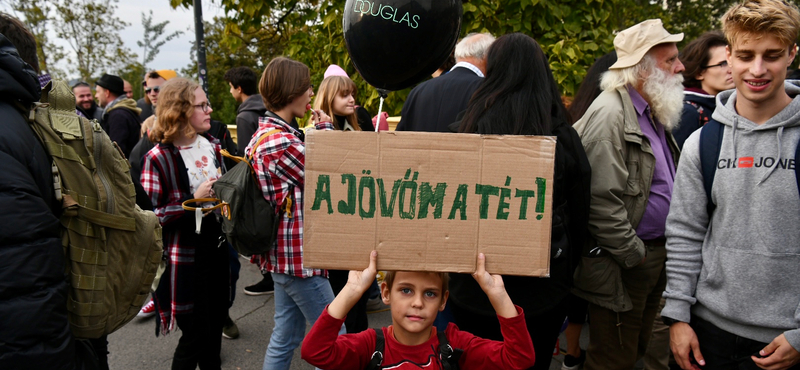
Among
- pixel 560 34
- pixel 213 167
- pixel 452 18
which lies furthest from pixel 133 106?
pixel 452 18

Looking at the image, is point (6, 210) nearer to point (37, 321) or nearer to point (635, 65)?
point (37, 321)

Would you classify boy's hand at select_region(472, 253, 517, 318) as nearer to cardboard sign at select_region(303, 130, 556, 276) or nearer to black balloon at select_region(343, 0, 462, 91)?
cardboard sign at select_region(303, 130, 556, 276)

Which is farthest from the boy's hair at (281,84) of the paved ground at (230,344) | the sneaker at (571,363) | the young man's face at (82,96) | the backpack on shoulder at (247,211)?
the young man's face at (82,96)

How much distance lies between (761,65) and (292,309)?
2514 millimetres

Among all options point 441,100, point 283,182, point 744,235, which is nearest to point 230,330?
point 283,182

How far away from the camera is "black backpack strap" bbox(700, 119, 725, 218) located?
2.19 m

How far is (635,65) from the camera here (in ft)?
10.3

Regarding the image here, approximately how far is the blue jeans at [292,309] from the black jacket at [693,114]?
270cm

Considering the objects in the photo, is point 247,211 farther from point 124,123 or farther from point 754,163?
point 124,123

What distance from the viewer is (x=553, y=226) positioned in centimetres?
245

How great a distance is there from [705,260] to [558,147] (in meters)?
0.73

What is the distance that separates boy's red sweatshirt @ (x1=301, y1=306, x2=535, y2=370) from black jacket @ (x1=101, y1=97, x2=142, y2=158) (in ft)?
15.9

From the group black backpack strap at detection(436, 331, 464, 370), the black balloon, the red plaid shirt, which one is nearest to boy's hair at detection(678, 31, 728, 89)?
the black balloon

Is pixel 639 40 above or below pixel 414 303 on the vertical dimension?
above
